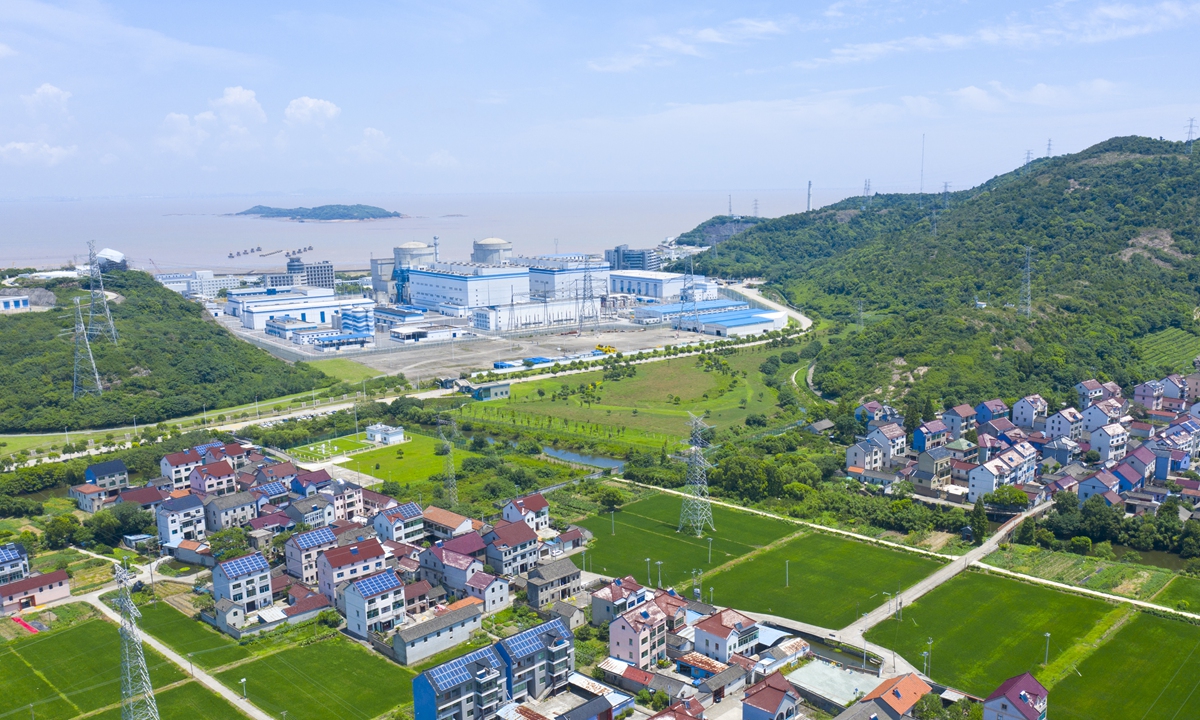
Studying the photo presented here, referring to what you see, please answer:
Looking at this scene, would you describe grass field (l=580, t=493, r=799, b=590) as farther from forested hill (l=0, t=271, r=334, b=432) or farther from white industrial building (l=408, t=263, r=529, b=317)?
white industrial building (l=408, t=263, r=529, b=317)

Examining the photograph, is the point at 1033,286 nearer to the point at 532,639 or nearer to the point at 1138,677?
the point at 1138,677

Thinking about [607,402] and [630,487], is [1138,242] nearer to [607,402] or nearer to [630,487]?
[607,402]

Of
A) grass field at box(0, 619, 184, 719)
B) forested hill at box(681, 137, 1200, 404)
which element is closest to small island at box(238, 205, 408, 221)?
forested hill at box(681, 137, 1200, 404)

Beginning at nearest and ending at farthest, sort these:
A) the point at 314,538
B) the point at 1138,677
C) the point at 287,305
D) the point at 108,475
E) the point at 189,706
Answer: the point at 189,706 < the point at 1138,677 < the point at 314,538 < the point at 108,475 < the point at 287,305

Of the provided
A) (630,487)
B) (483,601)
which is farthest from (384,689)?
(630,487)

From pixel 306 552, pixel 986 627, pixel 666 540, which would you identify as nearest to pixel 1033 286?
pixel 666 540

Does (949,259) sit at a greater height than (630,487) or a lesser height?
greater
